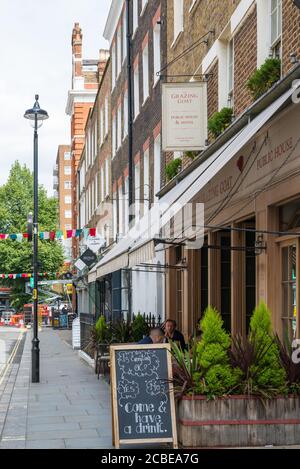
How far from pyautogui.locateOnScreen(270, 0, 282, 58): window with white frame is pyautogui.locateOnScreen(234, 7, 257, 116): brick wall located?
0.65 metres

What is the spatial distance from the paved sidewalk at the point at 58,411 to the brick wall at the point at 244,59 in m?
5.30

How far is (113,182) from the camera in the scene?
36.0 m

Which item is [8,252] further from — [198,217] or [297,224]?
[297,224]

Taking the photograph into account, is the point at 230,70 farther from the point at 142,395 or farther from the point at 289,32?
the point at 142,395

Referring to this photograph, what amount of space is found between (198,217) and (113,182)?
20.0 metres

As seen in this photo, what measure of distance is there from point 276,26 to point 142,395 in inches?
227

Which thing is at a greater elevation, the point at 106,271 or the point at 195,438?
the point at 106,271

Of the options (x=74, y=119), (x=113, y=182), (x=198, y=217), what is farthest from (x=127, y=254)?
(x=74, y=119)

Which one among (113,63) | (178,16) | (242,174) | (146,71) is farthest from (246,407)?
(113,63)

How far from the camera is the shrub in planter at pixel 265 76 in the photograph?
11.9m

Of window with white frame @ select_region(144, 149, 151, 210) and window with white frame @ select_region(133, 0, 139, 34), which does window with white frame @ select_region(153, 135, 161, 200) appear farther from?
window with white frame @ select_region(133, 0, 139, 34)

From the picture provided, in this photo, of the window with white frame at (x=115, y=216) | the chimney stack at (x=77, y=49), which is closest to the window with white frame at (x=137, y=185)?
the window with white frame at (x=115, y=216)

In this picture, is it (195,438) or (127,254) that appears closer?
(195,438)
